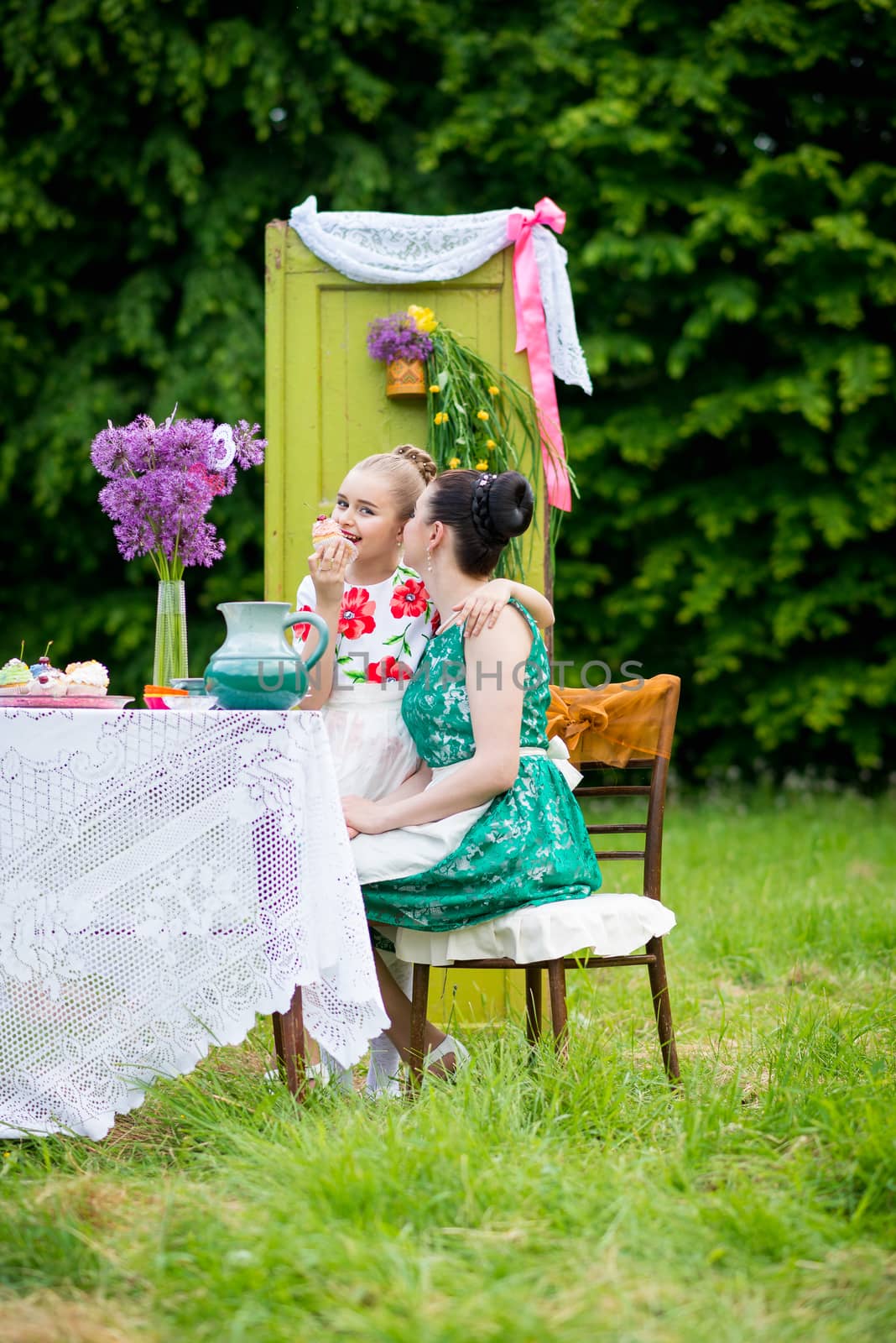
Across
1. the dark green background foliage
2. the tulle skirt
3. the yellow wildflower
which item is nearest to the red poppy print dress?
the tulle skirt

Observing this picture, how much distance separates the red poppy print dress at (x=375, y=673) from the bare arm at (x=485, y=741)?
19 cm

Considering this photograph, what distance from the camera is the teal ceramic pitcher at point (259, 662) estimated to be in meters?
2.46

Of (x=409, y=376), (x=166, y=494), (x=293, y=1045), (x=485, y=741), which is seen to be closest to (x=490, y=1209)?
(x=293, y=1045)

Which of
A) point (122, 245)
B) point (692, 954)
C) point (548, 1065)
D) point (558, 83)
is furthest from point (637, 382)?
point (548, 1065)

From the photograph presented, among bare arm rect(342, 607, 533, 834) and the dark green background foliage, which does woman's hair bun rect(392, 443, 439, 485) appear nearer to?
bare arm rect(342, 607, 533, 834)

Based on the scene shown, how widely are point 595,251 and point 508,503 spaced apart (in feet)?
18.0

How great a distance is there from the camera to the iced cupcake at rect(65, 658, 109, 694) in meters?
2.65

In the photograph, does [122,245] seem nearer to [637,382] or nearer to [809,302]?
[637,382]

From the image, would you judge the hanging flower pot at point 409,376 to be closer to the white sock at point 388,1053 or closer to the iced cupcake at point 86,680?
the iced cupcake at point 86,680

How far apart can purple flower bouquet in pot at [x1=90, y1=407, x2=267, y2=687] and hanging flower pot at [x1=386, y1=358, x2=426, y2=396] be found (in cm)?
104

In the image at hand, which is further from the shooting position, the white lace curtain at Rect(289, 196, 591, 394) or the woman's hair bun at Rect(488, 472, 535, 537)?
the white lace curtain at Rect(289, 196, 591, 394)

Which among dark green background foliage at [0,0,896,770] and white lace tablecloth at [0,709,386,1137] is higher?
dark green background foliage at [0,0,896,770]

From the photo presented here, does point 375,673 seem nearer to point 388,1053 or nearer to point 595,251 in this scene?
point 388,1053

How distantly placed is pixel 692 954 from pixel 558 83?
6055 millimetres
